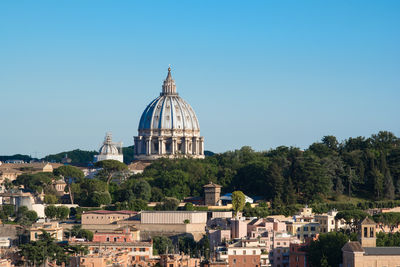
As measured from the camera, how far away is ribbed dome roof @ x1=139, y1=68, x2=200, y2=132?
436 feet

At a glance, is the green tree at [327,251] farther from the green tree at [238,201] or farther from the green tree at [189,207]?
the green tree at [189,207]

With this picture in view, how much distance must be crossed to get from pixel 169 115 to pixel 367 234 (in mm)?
65473

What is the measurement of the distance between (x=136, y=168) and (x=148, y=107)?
19.9m

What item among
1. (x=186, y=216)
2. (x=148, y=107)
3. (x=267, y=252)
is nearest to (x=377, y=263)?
(x=267, y=252)

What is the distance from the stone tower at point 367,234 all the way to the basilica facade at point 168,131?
62517 mm

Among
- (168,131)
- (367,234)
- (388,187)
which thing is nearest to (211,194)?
(388,187)

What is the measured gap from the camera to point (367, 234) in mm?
69125

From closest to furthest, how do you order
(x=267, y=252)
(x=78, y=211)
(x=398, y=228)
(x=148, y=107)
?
(x=267, y=252) < (x=398, y=228) < (x=78, y=211) < (x=148, y=107)

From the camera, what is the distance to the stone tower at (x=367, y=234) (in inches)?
2707

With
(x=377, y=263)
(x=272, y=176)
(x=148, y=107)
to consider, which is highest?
(x=148, y=107)

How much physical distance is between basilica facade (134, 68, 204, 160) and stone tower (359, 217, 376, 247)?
62517 mm

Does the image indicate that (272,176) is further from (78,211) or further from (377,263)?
(377,263)

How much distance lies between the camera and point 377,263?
64.5 meters

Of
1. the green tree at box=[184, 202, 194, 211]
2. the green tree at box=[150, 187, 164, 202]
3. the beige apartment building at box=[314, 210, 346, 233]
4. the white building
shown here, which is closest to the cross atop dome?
the white building
